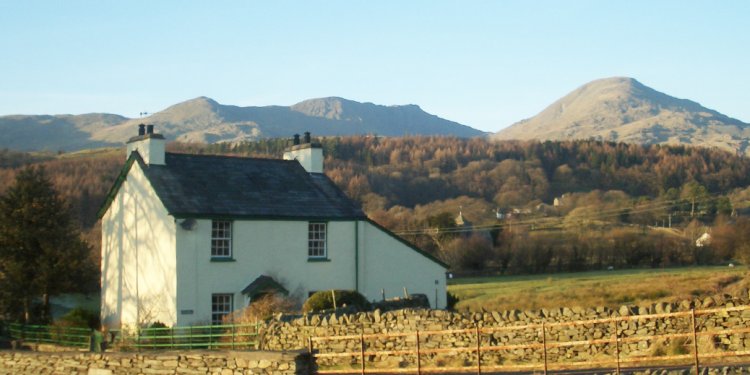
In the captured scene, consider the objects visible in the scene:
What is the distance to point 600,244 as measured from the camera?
253ft

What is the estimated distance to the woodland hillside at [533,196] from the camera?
75312 millimetres

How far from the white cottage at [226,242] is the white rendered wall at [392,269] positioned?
0.13 feet

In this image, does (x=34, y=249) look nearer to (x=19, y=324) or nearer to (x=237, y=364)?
(x=19, y=324)

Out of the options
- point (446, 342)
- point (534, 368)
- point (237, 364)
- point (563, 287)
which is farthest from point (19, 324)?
point (563, 287)

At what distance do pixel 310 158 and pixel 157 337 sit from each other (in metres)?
13.6

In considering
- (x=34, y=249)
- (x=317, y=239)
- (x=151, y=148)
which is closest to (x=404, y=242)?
(x=317, y=239)

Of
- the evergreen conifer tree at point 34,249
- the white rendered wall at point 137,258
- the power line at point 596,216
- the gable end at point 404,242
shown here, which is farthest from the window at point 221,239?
the power line at point 596,216

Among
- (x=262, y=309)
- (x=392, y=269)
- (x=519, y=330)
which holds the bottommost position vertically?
(x=262, y=309)

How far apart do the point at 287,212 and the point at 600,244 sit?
4825 centimetres

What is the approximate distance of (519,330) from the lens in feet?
71.6

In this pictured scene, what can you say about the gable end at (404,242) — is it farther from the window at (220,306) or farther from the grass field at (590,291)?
the window at (220,306)

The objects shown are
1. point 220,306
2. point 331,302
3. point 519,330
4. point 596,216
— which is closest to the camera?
point 519,330

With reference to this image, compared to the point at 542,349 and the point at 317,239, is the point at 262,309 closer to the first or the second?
the point at 317,239

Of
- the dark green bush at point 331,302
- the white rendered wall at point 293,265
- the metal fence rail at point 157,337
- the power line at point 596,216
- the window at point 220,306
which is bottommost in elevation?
the metal fence rail at point 157,337
